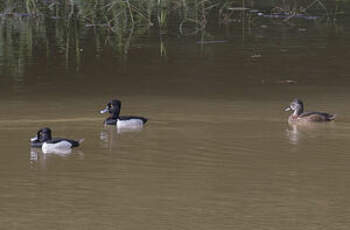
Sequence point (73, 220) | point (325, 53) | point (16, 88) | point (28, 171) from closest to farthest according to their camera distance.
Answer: point (73, 220)
point (28, 171)
point (16, 88)
point (325, 53)

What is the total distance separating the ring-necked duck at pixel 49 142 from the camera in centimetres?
1070

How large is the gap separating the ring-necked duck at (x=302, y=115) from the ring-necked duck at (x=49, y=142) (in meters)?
2.84

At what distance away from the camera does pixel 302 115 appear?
1233 centimetres

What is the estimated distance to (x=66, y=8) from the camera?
2458cm

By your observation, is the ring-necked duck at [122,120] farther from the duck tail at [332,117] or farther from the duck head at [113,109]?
the duck tail at [332,117]

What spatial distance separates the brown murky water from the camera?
8.20 m

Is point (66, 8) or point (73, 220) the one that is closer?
point (73, 220)

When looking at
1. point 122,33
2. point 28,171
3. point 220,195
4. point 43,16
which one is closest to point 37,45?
point 122,33

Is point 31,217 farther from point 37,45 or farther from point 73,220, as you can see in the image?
point 37,45

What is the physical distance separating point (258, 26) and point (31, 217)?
47.9 ft

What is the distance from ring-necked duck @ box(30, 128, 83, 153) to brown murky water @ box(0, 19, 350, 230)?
104mm

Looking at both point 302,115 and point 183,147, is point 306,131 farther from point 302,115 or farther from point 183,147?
point 183,147

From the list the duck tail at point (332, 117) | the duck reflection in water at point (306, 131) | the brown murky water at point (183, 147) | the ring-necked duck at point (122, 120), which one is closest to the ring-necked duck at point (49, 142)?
the brown murky water at point (183, 147)

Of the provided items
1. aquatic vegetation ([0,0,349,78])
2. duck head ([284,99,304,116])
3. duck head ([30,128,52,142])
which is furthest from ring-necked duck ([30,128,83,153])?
aquatic vegetation ([0,0,349,78])
